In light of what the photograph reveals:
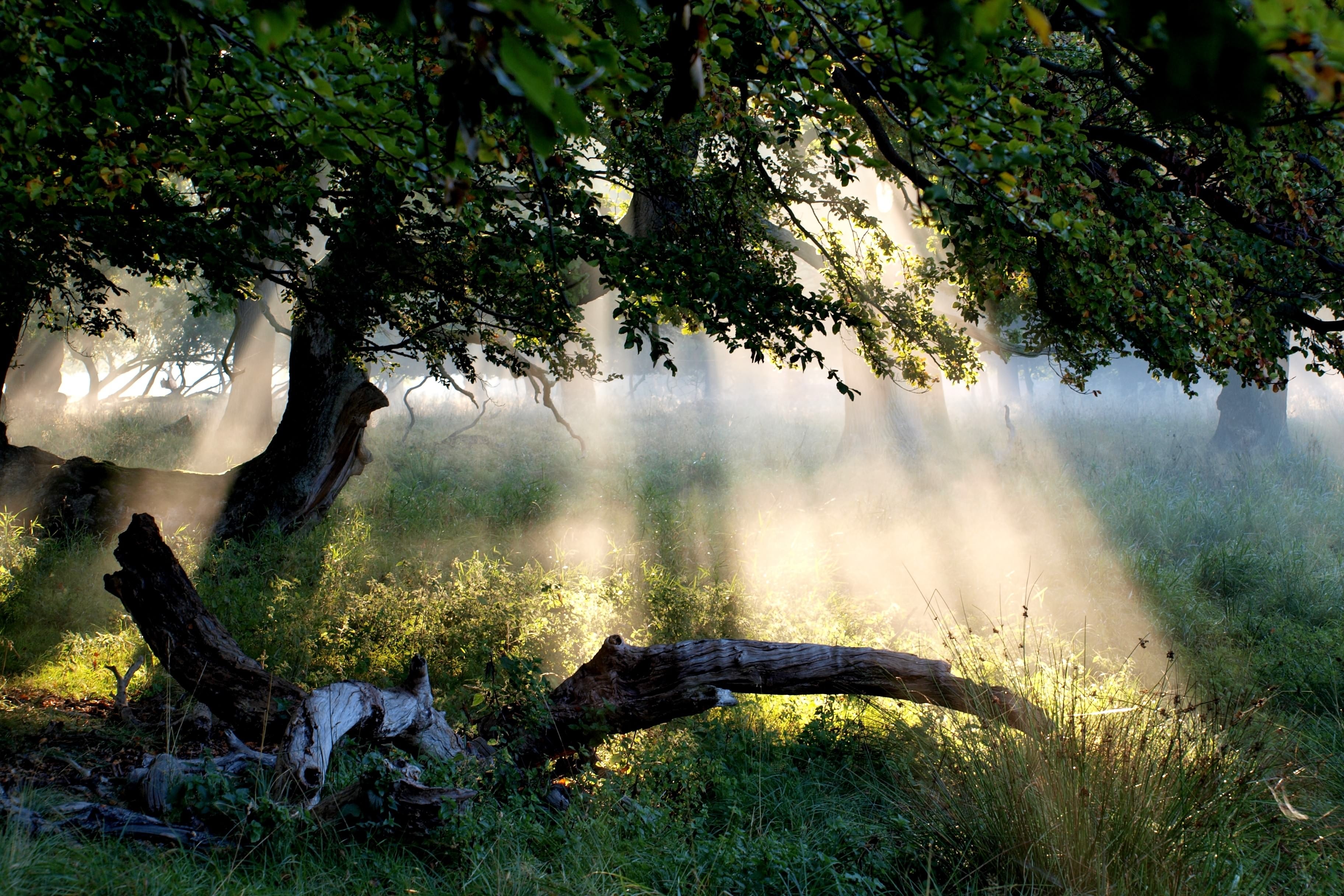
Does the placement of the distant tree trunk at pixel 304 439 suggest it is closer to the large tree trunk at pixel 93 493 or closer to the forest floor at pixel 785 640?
the large tree trunk at pixel 93 493

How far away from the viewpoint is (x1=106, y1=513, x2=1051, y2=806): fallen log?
4887mm

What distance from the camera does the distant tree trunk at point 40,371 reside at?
22000 mm

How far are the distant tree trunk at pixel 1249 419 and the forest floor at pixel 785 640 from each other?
5.38m

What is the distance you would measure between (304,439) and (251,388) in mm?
10751

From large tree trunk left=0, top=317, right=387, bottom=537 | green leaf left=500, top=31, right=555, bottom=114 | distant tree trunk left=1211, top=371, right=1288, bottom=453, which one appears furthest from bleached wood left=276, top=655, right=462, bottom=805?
distant tree trunk left=1211, top=371, right=1288, bottom=453

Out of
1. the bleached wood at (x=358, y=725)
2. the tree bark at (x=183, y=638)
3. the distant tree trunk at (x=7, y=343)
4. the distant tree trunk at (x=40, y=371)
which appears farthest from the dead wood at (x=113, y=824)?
the distant tree trunk at (x=40, y=371)

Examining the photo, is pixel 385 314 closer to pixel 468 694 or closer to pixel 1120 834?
pixel 468 694

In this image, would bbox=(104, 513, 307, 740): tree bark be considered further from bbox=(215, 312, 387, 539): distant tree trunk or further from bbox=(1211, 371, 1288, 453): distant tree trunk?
bbox=(1211, 371, 1288, 453): distant tree trunk

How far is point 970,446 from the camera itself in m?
17.6

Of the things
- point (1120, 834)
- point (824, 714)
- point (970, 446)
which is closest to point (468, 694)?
point (824, 714)

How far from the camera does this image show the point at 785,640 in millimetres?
7383

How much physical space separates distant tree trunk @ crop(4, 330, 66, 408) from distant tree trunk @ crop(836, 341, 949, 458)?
69.2 ft

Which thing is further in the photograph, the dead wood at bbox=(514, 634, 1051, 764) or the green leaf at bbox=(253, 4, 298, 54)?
the dead wood at bbox=(514, 634, 1051, 764)

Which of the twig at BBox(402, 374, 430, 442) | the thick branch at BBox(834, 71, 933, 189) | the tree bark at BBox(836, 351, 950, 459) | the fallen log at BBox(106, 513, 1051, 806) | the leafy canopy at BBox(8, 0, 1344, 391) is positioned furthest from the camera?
the tree bark at BBox(836, 351, 950, 459)
